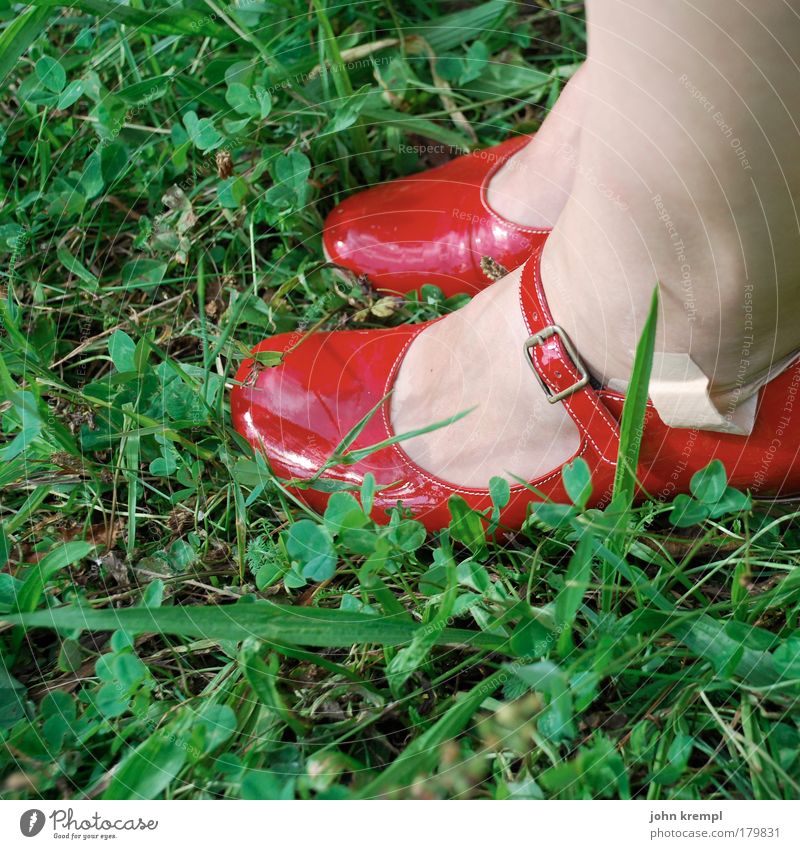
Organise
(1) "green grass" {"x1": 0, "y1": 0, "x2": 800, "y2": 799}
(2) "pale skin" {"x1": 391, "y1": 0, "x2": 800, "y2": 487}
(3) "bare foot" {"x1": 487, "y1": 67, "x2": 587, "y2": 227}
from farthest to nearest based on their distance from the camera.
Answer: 1. (3) "bare foot" {"x1": 487, "y1": 67, "x2": 587, "y2": 227}
2. (1) "green grass" {"x1": 0, "y1": 0, "x2": 800, "y2": 799}
3. (2) "pale skin" {"x1": 391, "y1": 0, "x2": 800, "y2": 487}

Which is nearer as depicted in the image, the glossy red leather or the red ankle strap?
the red ankle strap

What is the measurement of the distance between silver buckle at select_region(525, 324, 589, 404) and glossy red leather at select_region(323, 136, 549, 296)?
0.29m

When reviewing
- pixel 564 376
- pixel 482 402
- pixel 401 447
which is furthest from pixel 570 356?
pixel 401 447

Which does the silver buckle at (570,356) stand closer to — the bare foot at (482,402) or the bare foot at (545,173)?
the bare foot at (482,402)

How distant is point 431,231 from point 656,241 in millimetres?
488

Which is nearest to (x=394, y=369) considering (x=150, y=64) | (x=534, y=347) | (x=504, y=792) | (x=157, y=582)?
(x=534, y=347)

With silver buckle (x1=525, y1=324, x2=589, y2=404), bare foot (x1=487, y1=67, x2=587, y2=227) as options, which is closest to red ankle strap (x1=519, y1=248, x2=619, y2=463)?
silver buckle (x1=525, y1=324, x2=589, y2=404)

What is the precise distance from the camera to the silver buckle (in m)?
0.84

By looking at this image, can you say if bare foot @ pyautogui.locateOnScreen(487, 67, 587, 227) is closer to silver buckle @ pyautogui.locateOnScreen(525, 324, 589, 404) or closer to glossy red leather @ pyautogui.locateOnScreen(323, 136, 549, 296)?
glossy red leather @ pyautogui.locateOnScreen(323, 136, 549, 296)

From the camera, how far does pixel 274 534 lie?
979 mm

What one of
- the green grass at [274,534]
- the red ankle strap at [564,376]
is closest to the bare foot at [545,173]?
the green grass at [274,534]

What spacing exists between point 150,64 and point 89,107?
12 centimetres

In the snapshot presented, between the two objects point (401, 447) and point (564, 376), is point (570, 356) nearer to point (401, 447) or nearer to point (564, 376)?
point (564, 376)
